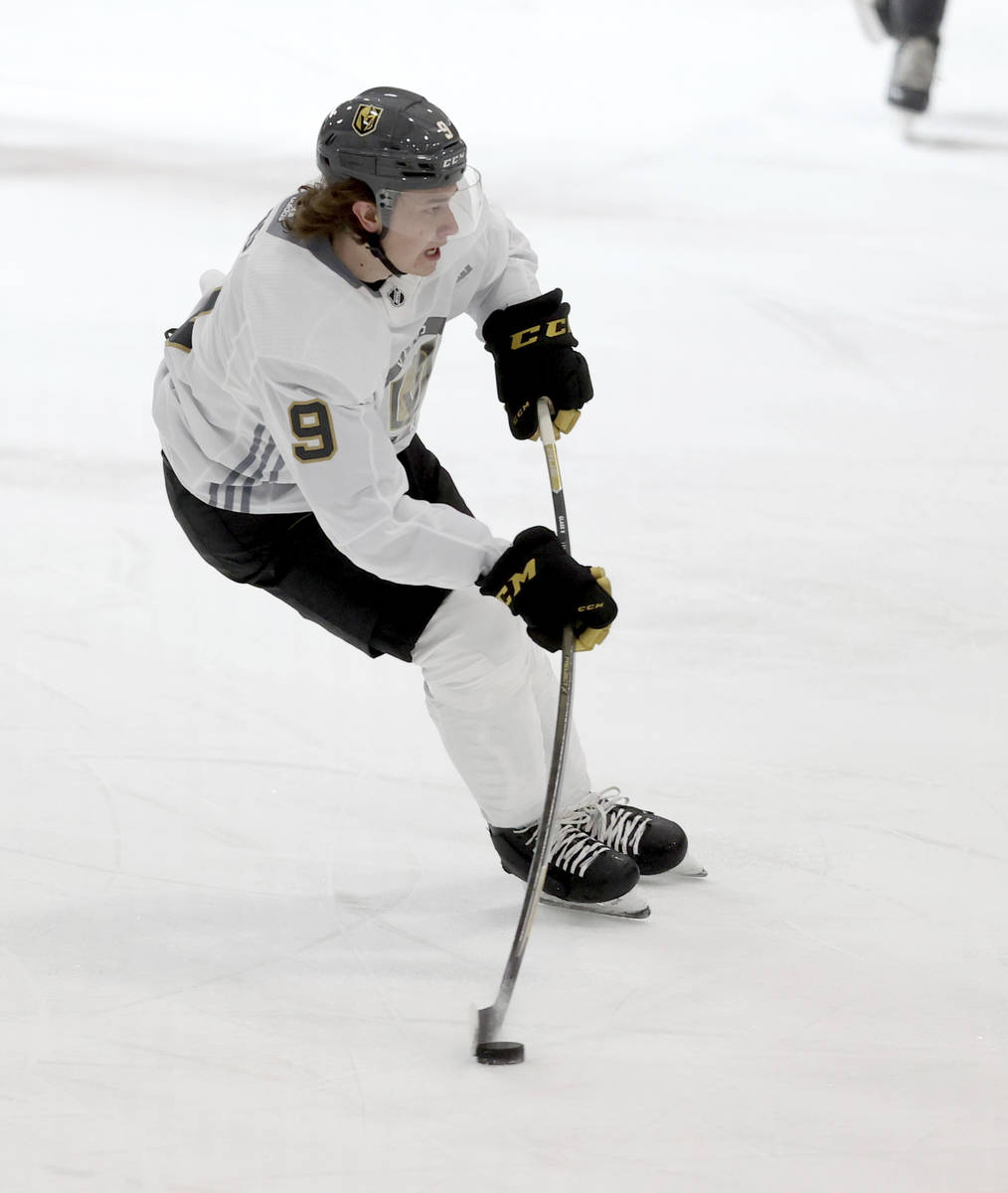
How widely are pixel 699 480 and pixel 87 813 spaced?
5.72 feet

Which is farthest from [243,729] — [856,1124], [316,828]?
[856,1124]

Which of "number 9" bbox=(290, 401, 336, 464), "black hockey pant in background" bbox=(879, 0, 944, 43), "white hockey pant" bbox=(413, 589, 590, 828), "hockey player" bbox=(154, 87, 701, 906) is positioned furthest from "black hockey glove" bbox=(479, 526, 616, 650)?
"black hockey pant in background" bbox=(879, 0, 944, 43)

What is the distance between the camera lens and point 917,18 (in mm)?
6316

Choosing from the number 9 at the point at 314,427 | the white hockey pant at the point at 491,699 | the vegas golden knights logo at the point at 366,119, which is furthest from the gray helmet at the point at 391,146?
the white hockey pant at the point at 491,699

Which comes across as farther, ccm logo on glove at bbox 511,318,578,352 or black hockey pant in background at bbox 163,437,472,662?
ccm logo on glove at bbox 511,318,578,352

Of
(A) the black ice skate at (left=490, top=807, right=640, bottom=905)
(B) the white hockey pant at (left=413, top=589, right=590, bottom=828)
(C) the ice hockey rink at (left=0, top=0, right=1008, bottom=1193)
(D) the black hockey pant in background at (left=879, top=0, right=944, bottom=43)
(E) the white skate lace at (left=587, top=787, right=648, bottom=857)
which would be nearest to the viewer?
(C) the ice hockey rink at (left=0, top=0, right=1008, bottom=1193)

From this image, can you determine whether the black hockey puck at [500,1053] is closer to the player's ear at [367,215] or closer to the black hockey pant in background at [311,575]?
the black hockey pant in background at [311,575]

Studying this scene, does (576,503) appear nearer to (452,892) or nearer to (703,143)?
(452,892)

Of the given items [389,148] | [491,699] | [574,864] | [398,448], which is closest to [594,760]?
[574,864]

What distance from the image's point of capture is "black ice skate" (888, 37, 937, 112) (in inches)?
251

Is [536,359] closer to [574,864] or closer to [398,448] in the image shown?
[398,448]

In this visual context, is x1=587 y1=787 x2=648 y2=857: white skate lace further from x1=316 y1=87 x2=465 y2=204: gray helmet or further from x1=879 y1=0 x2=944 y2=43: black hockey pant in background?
x1=879 y1=0 x2=944 y2=43: black hockey pant in background

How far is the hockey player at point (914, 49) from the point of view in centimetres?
630

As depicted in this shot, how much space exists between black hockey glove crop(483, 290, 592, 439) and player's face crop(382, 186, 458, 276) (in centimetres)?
39
